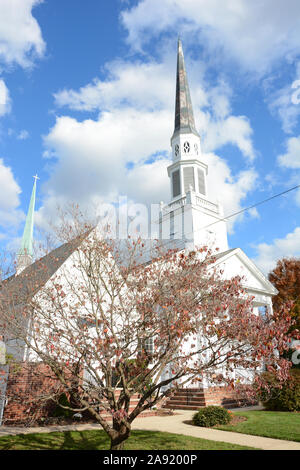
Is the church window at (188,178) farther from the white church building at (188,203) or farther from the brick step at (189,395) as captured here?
the brick step at (189,395)

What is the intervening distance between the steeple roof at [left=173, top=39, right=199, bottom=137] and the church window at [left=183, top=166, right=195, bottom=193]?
16.4ft

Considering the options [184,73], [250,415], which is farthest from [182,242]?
[184,73]

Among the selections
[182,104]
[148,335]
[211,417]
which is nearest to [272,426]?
[211,417]

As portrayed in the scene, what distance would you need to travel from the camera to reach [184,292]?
6.48m

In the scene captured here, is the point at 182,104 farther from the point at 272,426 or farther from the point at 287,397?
the point at 272,426

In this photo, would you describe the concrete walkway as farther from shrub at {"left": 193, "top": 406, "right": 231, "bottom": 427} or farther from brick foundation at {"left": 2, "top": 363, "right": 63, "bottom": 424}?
brick foundation at {"left": 2, "top": 363, "right": 63, "bottom": 424}

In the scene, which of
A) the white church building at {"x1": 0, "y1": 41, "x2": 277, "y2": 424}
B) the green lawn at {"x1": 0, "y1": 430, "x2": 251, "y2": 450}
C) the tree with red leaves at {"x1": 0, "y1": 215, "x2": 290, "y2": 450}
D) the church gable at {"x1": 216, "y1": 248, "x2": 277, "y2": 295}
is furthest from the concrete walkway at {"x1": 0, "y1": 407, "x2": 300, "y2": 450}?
the white church building at {"x1": 0, "y1": 41, "x2": 277, "y2": 424}

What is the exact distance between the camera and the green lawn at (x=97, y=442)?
7.44 metres

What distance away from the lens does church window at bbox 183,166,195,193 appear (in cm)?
3105

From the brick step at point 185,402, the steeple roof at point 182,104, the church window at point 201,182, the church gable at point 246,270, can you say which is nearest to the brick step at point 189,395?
the brick step at point 185,402

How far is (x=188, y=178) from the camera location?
3125 cm

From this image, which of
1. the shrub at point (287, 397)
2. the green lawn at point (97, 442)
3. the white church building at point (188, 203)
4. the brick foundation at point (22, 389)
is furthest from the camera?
the white church building at point (188, 203)

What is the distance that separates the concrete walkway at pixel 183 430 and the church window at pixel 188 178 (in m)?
21.9
